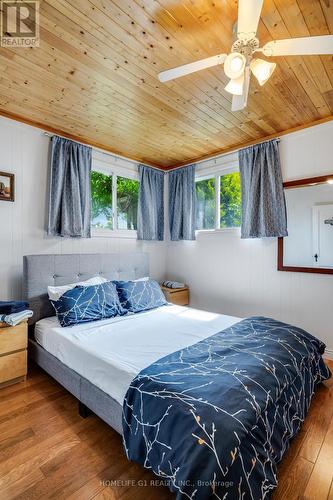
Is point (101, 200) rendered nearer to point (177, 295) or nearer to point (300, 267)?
point (177, 295)

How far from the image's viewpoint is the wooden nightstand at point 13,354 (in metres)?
2.23

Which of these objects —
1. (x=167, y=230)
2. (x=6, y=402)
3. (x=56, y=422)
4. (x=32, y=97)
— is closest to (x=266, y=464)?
(x=56, y=422)

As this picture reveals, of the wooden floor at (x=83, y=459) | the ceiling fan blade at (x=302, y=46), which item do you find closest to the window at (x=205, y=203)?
the ceiling fan blade at (x=302, y=46)

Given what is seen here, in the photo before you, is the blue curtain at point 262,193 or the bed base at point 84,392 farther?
the blue curtain at point 262,193

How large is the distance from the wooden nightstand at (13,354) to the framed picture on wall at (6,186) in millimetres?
1332

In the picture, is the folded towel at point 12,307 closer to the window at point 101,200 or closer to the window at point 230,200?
the window at point 101,200

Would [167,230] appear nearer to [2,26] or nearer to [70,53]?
[70,53]

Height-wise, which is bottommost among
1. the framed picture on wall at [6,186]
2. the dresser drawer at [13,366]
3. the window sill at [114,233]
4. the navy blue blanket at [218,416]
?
the dresser drawer at [13,366]

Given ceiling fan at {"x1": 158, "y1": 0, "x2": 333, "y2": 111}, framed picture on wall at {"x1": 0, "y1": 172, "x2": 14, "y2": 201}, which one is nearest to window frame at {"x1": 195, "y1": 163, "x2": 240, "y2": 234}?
ceiling fan at {"x1": 158, "y1": 0, "x2": 333, "y2": 111}

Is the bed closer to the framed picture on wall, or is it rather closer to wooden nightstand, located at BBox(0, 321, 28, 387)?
wooden nightstand, located at BBox(0, 321, 28, 387)

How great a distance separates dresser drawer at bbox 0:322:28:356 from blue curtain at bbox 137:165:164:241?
209 centimetres

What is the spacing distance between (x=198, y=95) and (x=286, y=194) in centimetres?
158

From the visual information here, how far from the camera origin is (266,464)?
3.91 feet

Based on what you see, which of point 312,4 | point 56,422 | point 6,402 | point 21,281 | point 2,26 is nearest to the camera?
point 312,4
